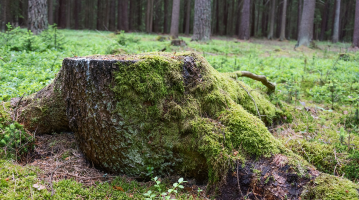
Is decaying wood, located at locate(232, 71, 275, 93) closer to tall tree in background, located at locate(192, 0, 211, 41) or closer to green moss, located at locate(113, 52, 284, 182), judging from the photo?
green moss, located at locate(113, 52, 284, 182)

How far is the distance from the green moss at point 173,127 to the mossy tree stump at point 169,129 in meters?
0.01

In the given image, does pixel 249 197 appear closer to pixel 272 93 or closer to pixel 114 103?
pixel 114 103

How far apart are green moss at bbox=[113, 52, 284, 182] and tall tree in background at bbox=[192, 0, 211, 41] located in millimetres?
11826

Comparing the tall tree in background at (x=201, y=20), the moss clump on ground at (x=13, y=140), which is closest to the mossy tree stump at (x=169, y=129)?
the moss clump on ground at (x=13, y=140)

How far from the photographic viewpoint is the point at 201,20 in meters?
13.7

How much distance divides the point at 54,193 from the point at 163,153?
1.08 metres

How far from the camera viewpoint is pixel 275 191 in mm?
2090

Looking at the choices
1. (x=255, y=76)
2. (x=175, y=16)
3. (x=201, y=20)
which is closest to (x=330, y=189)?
(x=255, y=76)

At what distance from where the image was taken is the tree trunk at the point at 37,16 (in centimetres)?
943

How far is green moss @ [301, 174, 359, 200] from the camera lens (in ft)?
6.23

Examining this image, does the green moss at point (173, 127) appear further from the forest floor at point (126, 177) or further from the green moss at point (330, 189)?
the green moss at point (330, 189)

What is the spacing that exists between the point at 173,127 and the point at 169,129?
2.0 inches

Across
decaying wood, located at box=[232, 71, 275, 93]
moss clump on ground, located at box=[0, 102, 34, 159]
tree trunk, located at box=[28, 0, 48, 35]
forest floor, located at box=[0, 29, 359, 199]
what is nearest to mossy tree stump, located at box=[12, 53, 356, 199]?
forest floor, located at box=[0, 29, 359, 199]

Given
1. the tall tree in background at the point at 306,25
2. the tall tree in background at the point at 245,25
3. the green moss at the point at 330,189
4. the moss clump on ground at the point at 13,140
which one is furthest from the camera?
the tall tree in background at the point at 245,25
